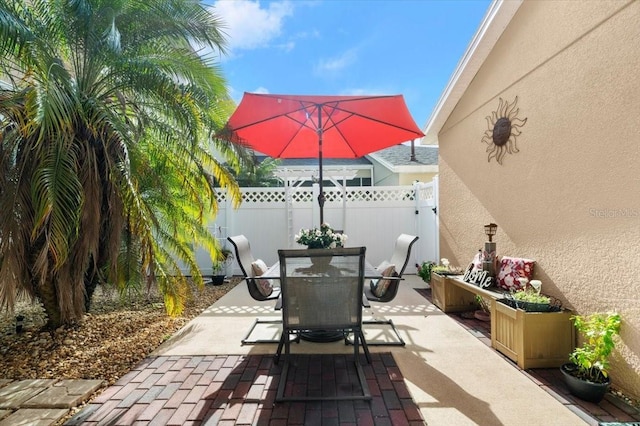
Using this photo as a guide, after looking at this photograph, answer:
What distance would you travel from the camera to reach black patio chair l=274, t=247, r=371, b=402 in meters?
2.36

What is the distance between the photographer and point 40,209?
102 inches

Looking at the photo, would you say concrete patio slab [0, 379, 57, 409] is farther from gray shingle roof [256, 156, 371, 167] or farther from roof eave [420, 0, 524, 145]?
gray shingle roof [256, 156, 371, 167]

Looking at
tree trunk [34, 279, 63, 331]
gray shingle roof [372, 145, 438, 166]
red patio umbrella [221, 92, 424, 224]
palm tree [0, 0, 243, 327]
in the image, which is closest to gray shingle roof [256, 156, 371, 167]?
gray shingle roof [372, 145, 438, 166]

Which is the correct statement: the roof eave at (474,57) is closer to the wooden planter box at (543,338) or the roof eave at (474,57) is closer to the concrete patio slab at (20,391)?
the wooden planter box at (543,338)

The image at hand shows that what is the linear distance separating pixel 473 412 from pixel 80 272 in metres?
4.10

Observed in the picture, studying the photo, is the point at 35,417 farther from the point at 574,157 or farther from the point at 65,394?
the point at 574,157

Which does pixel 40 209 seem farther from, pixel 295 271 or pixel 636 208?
pixel 636 208

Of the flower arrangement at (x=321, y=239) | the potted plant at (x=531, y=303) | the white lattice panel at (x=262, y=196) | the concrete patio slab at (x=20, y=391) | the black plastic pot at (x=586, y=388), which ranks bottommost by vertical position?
the concrete patio slab at (x=20, y=391)

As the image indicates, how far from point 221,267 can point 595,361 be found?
19.1ft

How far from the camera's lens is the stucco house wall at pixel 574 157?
224 centimetres

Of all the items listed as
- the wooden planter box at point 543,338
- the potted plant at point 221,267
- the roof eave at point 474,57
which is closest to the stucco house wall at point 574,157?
the roof eave at point 474,57

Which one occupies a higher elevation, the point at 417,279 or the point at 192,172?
the point at 192,172

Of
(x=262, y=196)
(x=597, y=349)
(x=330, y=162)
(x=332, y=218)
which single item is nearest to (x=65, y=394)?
(x=597, y=349)

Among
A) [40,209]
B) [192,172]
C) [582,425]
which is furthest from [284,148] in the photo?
[582,425]
